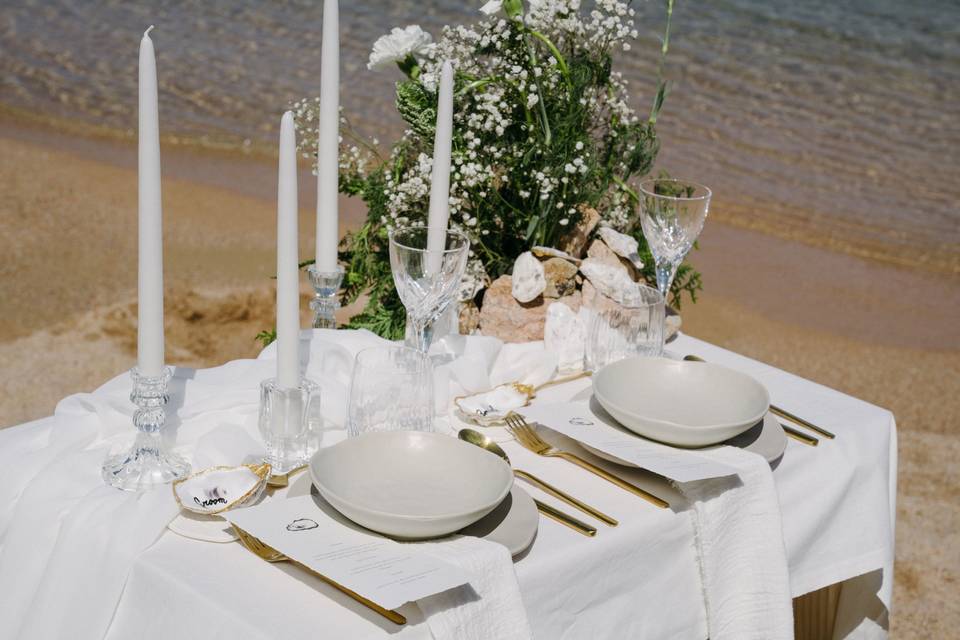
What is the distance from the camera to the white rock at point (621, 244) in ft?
7.53

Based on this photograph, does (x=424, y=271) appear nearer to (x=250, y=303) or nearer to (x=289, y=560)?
(x=289, y=560)

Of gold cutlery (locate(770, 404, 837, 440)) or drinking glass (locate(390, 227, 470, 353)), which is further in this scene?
gold cutlery (locate(770, 404, 837, 440))

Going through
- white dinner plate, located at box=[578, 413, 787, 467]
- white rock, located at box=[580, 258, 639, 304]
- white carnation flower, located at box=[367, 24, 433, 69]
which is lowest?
white dinner plate, located at box=[578, 413, 787, 467]

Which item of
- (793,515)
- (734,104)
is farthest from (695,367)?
(734,104)

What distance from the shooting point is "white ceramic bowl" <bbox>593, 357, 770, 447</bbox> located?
67.4 inches

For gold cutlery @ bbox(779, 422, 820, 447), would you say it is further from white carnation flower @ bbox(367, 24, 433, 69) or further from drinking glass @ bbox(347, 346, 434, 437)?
white carnation flower @ bbox(367, 24, 433, 69)

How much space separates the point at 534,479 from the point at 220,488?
1.51ft

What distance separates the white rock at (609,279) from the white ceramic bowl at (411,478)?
678 millimetres

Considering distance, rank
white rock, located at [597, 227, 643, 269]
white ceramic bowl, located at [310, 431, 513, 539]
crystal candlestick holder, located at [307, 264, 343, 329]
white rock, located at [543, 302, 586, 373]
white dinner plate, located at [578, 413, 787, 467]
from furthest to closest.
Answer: white rock, located at [597, 227, 643, 269], white rock, located at [543, 302, 586, 373], crystal candlestick holder, located at [307, 264, 343, 329], white dinner plate, located at [578, 413, 787, 467], white ceramic bowl, located at [310, 431, 513, 539]

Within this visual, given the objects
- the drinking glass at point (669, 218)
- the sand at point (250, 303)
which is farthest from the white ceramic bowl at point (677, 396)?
the sand at point (250, 303)

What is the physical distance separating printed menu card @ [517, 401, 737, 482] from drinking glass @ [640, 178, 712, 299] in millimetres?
436

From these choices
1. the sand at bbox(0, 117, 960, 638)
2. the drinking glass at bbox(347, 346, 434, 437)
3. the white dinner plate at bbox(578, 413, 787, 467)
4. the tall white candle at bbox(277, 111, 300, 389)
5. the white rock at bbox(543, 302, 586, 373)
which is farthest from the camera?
the sand at bbox(0, 117, 960, 638)

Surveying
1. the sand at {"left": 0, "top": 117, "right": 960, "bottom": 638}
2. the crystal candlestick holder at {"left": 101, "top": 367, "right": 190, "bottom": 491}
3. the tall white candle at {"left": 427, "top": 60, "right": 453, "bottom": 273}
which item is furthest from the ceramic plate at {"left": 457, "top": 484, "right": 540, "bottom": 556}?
the sand at {"left": 0, "top": 117, "right": 960, "bottom": 638}

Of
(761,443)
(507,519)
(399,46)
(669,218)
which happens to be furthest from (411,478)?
(399,46)
